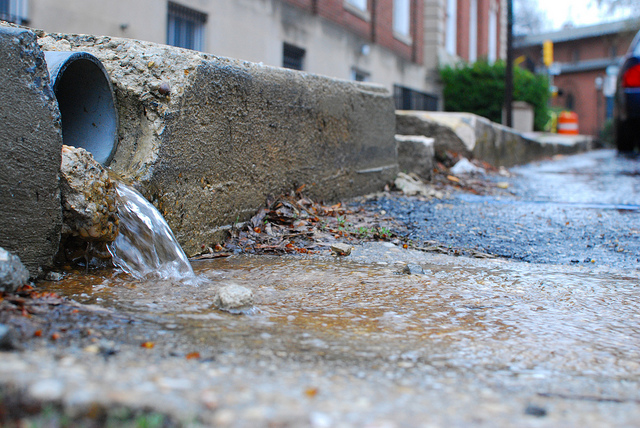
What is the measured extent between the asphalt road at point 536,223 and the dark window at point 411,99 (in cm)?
697

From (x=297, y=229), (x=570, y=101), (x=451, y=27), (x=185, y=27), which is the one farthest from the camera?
(x=570, y=101)

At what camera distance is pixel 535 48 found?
43.0m

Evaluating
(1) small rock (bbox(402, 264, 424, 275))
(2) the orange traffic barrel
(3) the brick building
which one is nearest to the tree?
(3) the brick building

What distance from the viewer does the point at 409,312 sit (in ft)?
6.44

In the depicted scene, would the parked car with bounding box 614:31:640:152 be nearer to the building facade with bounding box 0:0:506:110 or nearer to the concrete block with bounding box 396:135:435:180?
the concrete block with bounding box 396:135:435:180

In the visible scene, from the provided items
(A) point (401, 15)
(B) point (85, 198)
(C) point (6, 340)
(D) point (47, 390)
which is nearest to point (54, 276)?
(B) point (85, 198)

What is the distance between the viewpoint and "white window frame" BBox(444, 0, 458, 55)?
1800 cm

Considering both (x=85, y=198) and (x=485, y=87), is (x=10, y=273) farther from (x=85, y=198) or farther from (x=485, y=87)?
(x=485, y=87)

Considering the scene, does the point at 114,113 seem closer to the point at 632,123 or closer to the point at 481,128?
the point at 481,128

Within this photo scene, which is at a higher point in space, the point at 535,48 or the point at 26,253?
the point at 535,48

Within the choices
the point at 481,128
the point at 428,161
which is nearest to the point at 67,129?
the point at 428,161

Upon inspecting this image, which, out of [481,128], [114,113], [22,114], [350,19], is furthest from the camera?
[350,19]

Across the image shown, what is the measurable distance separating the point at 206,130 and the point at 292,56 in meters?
7.84

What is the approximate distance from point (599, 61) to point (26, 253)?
44833 millimetres
